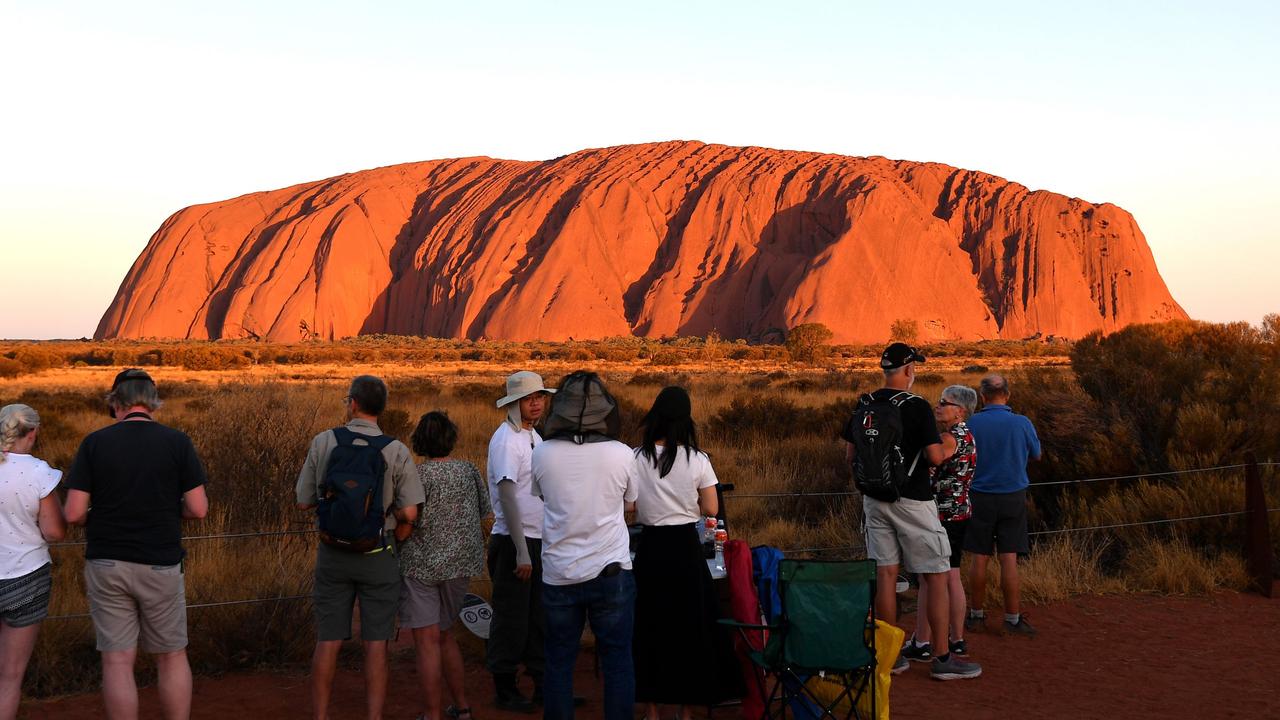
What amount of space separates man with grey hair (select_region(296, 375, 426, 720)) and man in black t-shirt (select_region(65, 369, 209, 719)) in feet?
1.68

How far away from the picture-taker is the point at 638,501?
183 inches

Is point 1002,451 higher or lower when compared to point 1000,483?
higher

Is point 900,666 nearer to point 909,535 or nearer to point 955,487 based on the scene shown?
point 909,535

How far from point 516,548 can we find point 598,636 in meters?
0.86

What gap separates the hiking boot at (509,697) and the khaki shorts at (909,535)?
2083 mm

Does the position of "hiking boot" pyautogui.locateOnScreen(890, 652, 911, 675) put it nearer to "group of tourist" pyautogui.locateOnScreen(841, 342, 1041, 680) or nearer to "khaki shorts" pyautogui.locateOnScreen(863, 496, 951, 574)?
"group of tourist" pyautogui.locateOnScreen(841, 342, 1041, 680)

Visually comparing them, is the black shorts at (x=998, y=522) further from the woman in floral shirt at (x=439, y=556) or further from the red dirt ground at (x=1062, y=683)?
the woman in floral shirt at (x=439, y=556)

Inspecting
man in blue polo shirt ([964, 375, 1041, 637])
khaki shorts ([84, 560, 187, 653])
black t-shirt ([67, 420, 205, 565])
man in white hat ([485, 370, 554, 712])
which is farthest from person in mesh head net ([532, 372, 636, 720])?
man in blue polo shirt ([964, 375, 1041, 637])

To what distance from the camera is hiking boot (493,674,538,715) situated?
534 centimetres

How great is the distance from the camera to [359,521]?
14.0 ft

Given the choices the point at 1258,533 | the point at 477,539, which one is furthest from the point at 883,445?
the point at 1258,533

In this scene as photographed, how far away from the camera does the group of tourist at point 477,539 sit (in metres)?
4.06

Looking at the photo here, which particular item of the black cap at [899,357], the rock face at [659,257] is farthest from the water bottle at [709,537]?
the rock face at [659,257]

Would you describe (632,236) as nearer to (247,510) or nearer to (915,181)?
(915,181)
